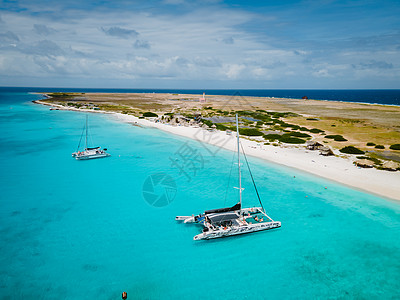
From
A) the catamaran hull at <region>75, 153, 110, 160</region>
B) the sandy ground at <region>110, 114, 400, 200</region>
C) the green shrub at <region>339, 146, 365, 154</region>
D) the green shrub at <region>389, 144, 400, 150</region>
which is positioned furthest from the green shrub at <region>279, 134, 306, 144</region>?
the catamaran hull at <region>75, 153, 110, 160</region>

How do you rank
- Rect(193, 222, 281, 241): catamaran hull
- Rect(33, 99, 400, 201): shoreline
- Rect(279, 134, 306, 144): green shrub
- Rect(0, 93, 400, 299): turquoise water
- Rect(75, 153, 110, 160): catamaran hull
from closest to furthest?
1. Rect(0, 93, 400, 299): turquoise water
2. Rect(193, 222, 281, 241): catamaran hull
3. Rect(33, 99, 400, 201): shoreline
4. Rect(75, 153, 110, 160): catamaran hull
5. Rect(279, 134, 306, 144): green shrub

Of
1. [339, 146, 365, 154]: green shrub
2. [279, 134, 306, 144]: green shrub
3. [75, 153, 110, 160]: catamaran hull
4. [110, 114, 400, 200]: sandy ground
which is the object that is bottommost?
[75, 153, 110, 160]: catamaran hull

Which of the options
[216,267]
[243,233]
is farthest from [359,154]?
[216,267]

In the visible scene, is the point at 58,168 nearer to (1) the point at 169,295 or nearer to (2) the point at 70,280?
(2) the point at 70,280

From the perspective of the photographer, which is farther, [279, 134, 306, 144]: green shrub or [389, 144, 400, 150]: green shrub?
[279, 134, 306, 144]: green shrub

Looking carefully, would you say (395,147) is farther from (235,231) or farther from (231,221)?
(235,231)

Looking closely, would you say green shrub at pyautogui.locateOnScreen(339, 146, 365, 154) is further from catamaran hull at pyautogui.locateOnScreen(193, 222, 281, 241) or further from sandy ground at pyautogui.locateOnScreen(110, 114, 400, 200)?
catamaran hull at pyautogui.locateOnScreen(193, 222, 281, 241)

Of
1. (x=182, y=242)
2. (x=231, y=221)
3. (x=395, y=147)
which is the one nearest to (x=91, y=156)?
(x=182, y=242)
